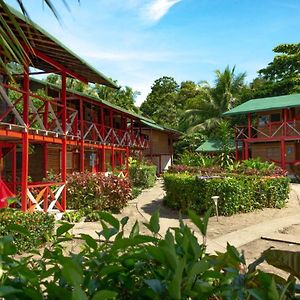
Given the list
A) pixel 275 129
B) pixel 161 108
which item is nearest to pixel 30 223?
pixel 275 129

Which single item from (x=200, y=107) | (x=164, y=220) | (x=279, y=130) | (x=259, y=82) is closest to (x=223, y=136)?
(x=279, y=130)

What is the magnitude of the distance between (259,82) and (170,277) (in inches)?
1599

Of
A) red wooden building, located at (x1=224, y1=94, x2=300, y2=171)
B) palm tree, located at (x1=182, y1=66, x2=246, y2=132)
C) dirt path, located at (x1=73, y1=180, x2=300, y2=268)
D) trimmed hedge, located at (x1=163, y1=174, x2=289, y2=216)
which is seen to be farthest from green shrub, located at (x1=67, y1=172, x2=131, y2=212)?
palm tree, located at (x1=182, y1=66, x2=246, y2=132)

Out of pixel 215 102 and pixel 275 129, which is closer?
pixel 275 129

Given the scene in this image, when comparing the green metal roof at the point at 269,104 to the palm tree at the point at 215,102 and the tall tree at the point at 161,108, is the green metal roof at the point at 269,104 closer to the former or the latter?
the palm tree at the point at 215,102

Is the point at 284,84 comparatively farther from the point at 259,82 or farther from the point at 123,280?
the point at 123,280

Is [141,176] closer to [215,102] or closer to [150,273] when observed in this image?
[215,102]

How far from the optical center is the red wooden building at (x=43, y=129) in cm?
912

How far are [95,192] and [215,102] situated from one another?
26.0 m

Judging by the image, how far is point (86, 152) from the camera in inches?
935

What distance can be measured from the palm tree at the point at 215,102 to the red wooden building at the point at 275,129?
6.48 m

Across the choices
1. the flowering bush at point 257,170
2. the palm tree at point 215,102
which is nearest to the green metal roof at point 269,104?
the palm tree at point 215,102

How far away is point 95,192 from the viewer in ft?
44.5

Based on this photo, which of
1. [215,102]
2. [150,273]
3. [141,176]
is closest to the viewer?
[150,273]
